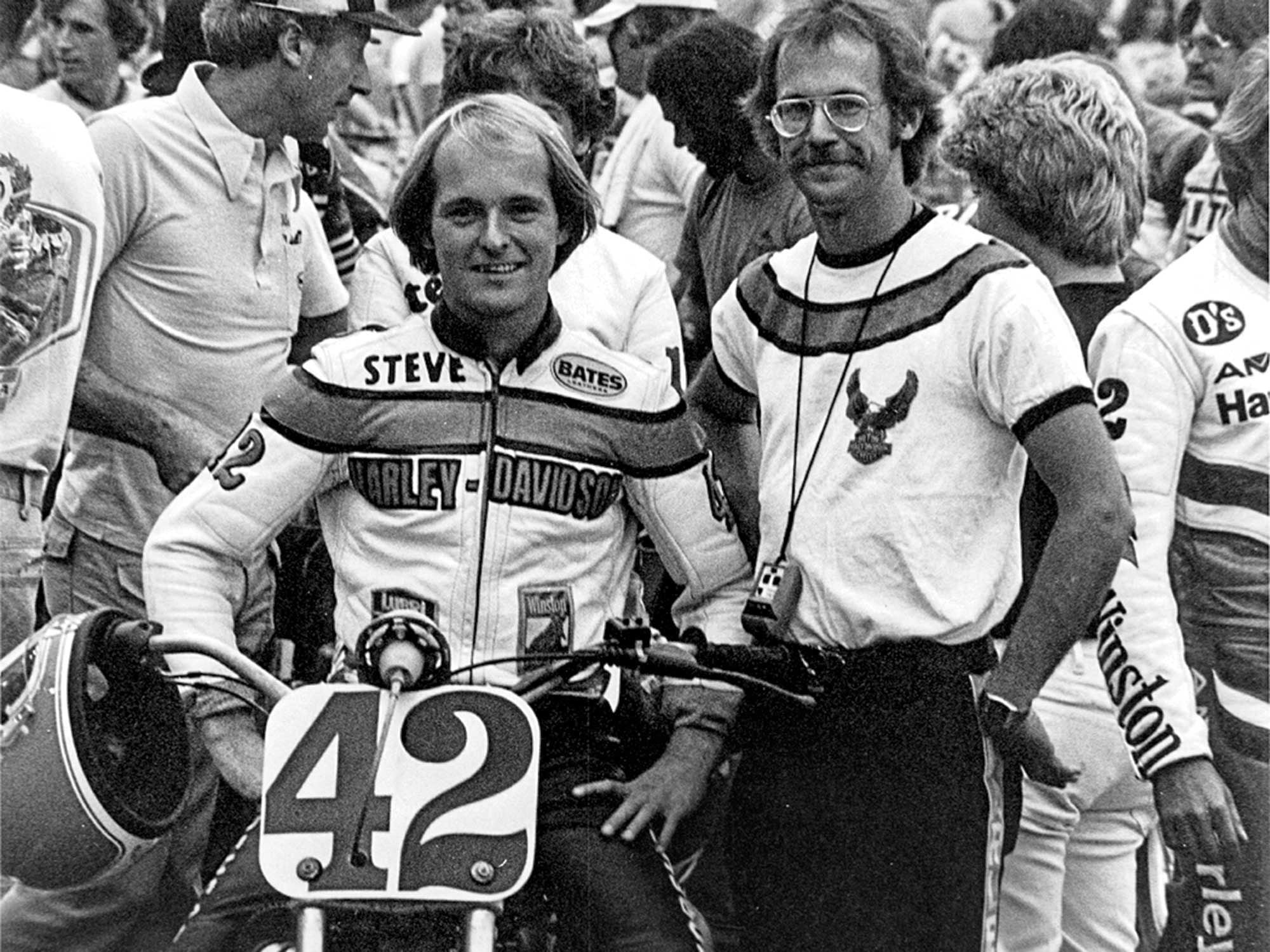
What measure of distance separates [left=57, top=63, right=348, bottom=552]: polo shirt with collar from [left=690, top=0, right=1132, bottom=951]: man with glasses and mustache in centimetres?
160

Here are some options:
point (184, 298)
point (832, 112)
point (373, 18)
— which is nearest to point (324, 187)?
point (373, 18)

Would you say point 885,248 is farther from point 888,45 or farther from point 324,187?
point 324,187

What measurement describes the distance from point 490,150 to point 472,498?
23.3 inches

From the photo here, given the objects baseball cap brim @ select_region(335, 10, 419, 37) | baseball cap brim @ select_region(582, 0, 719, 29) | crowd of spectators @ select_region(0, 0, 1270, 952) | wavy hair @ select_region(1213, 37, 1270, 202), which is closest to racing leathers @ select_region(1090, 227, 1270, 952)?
crowd of spectators @ select_region(0, 0, 1270, 952)

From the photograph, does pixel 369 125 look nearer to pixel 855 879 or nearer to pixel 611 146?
pixel 611 146

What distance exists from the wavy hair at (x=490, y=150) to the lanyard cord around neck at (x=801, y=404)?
0.43m

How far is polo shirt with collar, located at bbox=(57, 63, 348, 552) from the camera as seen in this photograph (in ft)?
16.3

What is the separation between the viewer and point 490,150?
12.4 ft

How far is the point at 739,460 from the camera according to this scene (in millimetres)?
4309

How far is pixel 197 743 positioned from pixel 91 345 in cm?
112

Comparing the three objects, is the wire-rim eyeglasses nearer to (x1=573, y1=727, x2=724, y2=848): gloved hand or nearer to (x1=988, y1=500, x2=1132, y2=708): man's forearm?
(x1=988, y1=500, x2=1132, y2=708): man's forearm

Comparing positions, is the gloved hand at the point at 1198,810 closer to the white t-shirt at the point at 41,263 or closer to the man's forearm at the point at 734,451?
the man's forearm at the point at 734,451

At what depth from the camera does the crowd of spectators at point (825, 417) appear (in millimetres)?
3721

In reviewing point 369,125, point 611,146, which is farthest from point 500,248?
point 369,125
